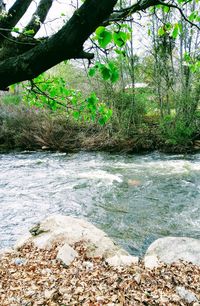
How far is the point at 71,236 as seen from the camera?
5.18m

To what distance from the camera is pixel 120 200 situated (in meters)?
8.88

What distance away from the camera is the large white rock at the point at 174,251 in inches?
173

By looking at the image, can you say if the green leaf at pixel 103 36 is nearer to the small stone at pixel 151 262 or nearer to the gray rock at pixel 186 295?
the gray rock at pixel 186 295

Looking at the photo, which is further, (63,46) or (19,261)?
(19,261)

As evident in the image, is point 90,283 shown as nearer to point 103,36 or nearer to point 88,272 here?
point 88,272

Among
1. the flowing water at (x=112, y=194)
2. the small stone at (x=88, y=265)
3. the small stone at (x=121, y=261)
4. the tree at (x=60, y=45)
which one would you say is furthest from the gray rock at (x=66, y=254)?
the tree at (x=60, y=45)

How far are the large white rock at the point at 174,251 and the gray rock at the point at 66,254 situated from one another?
3.53 feet

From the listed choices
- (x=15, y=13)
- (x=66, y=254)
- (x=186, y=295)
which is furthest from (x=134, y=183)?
(x=15, y=13)

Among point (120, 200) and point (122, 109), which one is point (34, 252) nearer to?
point (120, 200)

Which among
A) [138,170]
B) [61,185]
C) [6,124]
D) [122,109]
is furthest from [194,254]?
[6,124]

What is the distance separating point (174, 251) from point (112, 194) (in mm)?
4792

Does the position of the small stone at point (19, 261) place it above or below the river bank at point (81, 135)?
below

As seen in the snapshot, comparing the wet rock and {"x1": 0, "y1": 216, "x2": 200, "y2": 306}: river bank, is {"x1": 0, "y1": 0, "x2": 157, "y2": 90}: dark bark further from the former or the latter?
the wet rock

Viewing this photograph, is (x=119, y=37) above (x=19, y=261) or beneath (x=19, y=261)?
above
